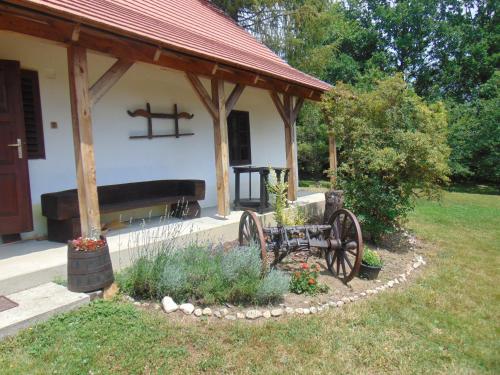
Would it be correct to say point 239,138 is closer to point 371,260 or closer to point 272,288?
point 371,260

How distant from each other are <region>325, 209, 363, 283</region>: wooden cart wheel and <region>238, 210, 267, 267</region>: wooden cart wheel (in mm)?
961

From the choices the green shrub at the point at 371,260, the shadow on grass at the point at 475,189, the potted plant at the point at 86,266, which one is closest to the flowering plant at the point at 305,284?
the green shrub at the point at 371,260

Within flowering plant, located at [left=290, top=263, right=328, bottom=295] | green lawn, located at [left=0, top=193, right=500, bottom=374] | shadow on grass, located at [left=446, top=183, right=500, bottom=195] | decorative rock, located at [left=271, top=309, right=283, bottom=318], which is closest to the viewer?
green lawn, located at [left=0, top=193, right=500, bottom=374]

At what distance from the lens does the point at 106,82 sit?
395cm

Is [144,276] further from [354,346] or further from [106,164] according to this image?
[106,164]

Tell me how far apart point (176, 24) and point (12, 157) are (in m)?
3.55

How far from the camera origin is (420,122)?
5676 mm

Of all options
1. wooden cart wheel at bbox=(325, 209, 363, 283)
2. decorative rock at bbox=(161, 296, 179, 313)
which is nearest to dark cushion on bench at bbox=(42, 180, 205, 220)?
decorative rock at bbox=(161, 296, 179, 313)

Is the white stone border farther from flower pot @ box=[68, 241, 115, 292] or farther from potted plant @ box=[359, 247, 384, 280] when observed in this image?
potted plant @ box=[359, 247, 384, 280]

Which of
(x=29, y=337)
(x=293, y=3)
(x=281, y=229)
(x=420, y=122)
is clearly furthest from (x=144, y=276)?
(x=293, y=3)

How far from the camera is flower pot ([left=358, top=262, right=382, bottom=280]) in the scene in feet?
14.4

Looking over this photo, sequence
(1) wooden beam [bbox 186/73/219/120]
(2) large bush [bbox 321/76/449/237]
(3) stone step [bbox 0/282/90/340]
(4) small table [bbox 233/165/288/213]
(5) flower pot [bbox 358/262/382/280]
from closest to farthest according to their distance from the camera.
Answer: (3) stone step [bbox 0/282/90/340] < (5) flower pot [bbox 358/262/382/280] < (1) wooden beam [bbox 186/73/219/120] < (2) large bush [bbox 321/76/449/237] < (4) small table [bbox 233/165/288/213]

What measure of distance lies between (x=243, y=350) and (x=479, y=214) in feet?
29.1

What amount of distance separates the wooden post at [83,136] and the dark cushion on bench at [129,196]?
0.46 meters
